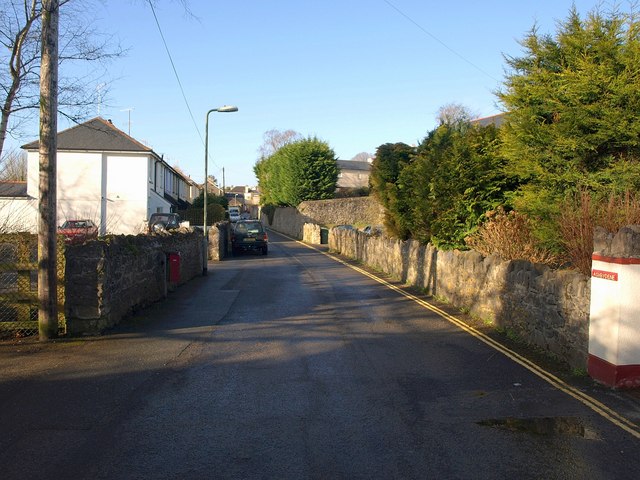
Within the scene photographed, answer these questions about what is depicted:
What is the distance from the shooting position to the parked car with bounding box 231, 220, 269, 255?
31188mm

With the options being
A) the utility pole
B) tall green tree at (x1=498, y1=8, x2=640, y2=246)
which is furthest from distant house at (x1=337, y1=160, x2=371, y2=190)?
the utility pole

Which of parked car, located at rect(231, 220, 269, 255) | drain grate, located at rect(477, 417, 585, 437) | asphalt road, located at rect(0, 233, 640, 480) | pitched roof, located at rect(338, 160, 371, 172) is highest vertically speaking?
pitched roof, located at rect(338, 160, 371, 172)

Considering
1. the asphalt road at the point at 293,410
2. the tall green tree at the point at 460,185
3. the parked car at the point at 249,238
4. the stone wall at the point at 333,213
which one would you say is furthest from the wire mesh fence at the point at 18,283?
the stone wall at the point at 333,213

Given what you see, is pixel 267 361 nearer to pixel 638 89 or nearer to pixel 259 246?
pixel 638 89

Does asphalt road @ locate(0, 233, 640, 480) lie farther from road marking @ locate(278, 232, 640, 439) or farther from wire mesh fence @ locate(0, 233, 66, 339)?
wire mesh fence @ locate(0, 233, 66, 339)

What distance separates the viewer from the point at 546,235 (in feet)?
36.7

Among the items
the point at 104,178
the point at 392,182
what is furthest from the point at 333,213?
the point at 392,182

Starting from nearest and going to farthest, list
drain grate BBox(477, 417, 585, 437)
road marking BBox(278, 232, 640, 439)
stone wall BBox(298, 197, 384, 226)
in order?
drain grate BBox(477, 417, 585, 437), road marking BBox(278, 232, 640, 439), stone wall BBox(298, 197, 384, 226)

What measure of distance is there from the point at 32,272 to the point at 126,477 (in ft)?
20.0

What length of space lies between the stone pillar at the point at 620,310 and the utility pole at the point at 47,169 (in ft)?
25.3

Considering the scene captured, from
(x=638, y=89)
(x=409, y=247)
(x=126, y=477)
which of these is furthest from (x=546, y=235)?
(x=126, y=477)

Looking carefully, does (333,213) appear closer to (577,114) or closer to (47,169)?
(577,114)

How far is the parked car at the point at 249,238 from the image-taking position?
31188 millimetres

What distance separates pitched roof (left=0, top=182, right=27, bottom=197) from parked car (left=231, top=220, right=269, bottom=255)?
14702 millimetres
